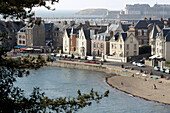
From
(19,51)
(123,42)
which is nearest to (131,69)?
(123,42)

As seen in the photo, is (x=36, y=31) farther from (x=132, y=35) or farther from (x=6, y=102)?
(x=6, y=102)

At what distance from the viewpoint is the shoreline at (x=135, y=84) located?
50281 millimetres

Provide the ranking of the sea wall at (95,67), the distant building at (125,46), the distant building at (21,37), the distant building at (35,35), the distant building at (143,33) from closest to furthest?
the sea wall at (95,67), the distant building at (125,46), the distant building at (143,33), the distant building at (35,35), the distant building at (21,37)

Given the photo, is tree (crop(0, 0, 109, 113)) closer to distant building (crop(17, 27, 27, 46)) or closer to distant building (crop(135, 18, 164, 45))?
distant building (crop(135, 18, 164, 45))

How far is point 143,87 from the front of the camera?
5606 centimetres

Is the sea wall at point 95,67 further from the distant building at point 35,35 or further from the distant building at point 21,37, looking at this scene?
the distant building at point 21,37

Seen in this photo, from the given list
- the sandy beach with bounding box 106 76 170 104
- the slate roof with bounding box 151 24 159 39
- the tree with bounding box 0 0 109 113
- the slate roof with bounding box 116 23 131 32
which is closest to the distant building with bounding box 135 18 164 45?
the slate roof with bounding box 116 23 131 32

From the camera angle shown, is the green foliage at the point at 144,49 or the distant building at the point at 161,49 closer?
the distant building at the point at 161,49

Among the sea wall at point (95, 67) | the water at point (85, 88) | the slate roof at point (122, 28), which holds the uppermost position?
the slate roof at point (122, 28)

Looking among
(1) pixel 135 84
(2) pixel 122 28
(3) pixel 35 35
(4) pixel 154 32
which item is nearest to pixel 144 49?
(4) pixel 154 32

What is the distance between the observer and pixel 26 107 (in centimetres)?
2302

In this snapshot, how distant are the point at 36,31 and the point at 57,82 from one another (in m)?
38.0

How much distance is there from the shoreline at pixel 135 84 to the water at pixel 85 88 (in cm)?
116

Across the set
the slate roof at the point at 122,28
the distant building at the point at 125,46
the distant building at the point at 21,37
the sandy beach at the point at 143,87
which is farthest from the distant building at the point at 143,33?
the distant building at the point at 21,37
